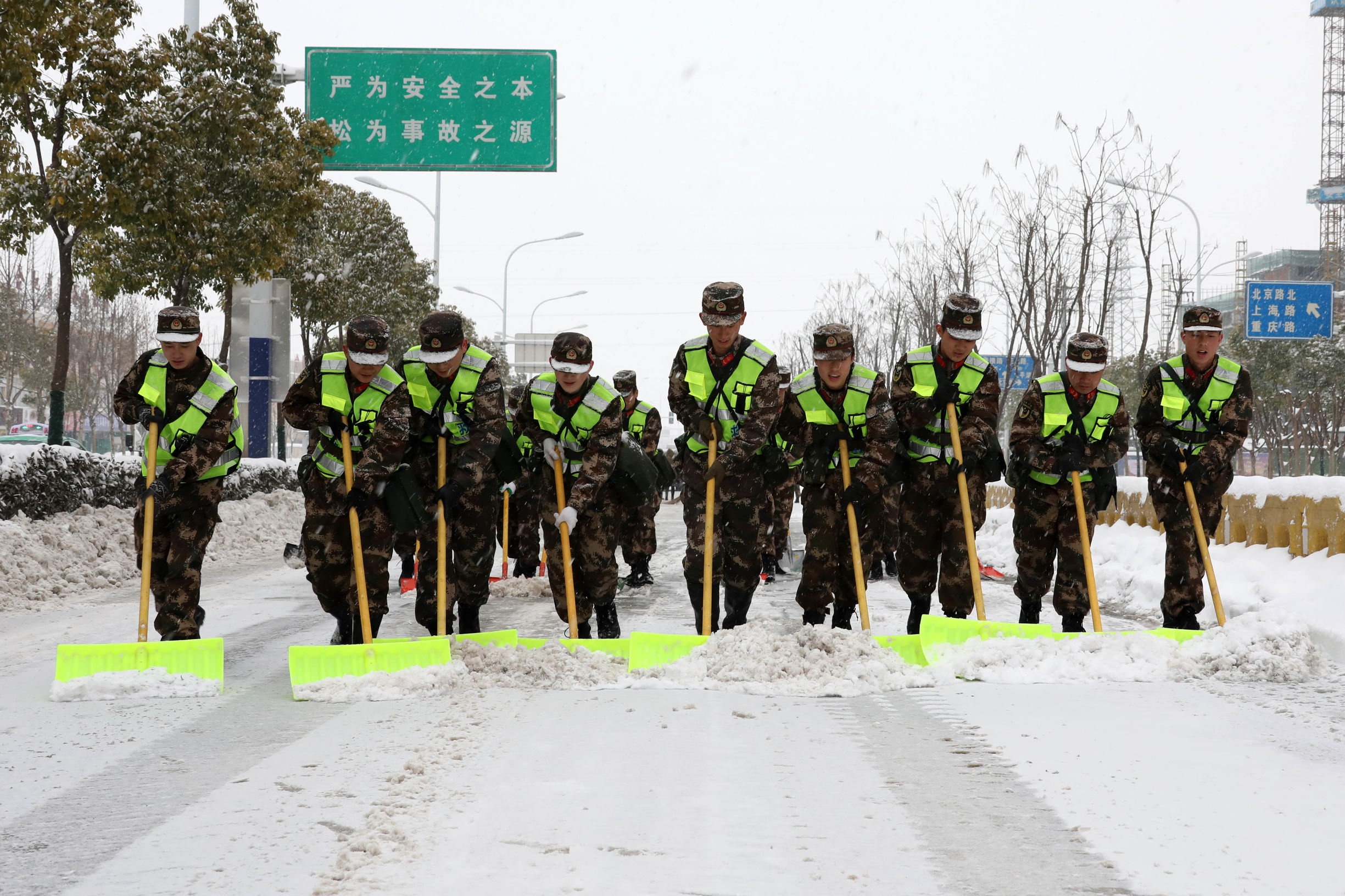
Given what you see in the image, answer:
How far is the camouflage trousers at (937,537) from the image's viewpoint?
7605 mm

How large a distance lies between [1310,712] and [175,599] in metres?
5.67

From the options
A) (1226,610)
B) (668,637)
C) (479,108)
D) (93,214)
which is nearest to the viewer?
(668,637)

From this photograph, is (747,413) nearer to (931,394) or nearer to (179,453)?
(931,394)

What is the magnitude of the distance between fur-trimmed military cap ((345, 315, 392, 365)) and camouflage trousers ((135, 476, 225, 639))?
1.04 meters

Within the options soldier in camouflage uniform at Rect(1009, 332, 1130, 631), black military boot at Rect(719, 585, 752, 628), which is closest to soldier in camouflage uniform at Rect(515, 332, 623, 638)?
black military boot at Rect(719, 585, 752, 628)

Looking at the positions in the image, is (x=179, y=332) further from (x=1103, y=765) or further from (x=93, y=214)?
(x=93, y=214)

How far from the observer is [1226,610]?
9.65 m

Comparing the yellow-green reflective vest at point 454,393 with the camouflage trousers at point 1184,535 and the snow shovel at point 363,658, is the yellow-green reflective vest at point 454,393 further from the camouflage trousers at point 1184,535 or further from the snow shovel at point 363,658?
the camouflage trousers at point 1184,535

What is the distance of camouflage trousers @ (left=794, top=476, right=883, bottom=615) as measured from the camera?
757cm

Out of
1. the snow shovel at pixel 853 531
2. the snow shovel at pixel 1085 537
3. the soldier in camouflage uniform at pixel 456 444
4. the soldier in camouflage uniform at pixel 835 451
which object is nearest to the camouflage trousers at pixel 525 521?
the soldier in camouflage uniform at pixel 456 444

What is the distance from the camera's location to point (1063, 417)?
301 inches

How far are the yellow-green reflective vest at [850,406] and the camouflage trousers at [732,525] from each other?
0.52 metres

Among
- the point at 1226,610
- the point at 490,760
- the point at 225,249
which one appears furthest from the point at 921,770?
the point at 225,249

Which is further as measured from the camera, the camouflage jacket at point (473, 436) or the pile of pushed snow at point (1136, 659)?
the camouflage jacket at point (473, 436)
